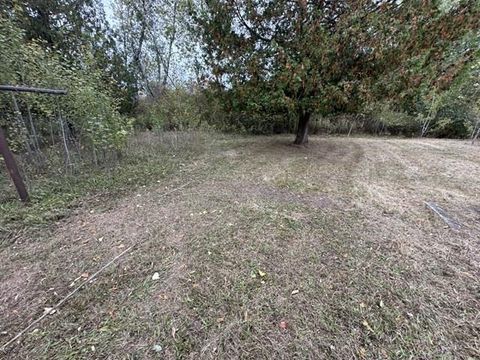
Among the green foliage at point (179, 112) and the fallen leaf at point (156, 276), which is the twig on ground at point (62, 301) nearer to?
the fallen leaf at point (156, 276)

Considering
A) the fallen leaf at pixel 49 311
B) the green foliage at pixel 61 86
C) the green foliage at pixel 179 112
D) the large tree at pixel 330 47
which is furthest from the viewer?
the green foliage at pixel 179 112

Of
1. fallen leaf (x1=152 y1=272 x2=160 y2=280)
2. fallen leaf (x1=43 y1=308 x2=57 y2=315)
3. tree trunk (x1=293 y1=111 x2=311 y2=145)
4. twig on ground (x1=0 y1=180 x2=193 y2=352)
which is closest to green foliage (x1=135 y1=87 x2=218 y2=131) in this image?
tree trunk (x1=293 y1=111 x2=311 y2=145)

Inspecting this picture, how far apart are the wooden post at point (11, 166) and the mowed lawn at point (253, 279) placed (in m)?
0.73

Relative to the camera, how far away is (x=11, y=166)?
7.62 ft

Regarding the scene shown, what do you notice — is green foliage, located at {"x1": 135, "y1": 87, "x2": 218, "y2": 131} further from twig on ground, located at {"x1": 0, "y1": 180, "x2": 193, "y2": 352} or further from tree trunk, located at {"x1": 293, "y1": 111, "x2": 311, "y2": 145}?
twig on ground, located at {"x1": 0, "y1": 180, "x2": 193, "y2": 352}

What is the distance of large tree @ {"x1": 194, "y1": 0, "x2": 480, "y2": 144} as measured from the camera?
3.79 m

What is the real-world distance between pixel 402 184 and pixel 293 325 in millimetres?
3430

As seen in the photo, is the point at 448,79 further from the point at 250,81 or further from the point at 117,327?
the point at 117,327

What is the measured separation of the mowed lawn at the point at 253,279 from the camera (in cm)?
116

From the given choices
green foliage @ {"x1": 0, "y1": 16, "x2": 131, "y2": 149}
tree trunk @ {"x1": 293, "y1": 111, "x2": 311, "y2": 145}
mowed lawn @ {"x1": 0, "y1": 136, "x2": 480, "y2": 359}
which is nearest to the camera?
mowed lawn @ {"x1": 0, "y1": 136, "x2": 480, "y2": 359}

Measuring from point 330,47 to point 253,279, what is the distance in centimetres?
450

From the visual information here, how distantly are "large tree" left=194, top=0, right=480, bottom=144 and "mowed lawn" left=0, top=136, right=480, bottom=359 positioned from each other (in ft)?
8.55

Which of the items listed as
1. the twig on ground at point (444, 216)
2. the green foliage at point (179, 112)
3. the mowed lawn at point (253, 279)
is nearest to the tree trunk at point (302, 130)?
the green foliage at point (179, 112)

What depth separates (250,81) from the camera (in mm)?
4801
